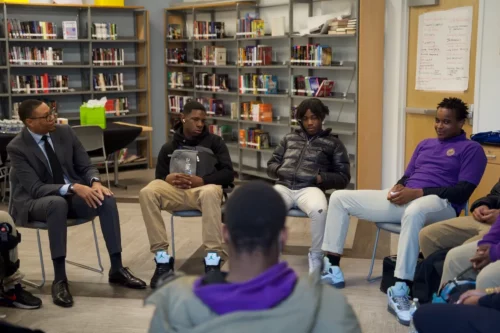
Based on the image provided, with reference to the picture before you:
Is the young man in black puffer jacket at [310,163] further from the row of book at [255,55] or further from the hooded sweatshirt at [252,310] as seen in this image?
the row of book at [255,55]

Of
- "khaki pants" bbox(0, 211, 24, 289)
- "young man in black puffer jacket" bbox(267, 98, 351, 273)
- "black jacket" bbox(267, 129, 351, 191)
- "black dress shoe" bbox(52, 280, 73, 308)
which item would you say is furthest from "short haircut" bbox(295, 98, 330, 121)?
"khaki pants" bbox(0, 211, 24, 289)

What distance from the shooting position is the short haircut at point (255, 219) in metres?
1.54

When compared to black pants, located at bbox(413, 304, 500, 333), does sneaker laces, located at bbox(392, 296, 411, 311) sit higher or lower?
lower

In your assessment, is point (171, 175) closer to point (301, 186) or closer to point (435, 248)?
point (301, 186)

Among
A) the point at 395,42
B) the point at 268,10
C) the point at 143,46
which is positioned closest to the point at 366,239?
the point at 395,42

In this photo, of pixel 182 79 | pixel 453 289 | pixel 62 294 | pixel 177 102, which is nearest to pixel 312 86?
pixel 182 79

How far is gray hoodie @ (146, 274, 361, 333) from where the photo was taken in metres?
1.44

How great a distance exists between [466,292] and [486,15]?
3285mm

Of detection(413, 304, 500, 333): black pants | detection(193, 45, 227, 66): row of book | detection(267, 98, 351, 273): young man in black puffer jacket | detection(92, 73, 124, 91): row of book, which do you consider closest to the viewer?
detection(413, 304, 500, 333): black pants

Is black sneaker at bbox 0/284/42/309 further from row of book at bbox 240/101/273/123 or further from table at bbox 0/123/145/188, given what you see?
row of book at bbox 240/101/273/123

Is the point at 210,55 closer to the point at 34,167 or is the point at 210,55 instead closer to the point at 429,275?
the point at 34,167

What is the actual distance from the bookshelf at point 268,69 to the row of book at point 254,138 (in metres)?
0.07

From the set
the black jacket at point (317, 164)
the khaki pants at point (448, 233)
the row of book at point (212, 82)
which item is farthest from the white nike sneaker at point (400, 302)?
the row of book at point (212, 82)

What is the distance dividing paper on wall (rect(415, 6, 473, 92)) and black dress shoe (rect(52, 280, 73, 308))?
12.0ft
